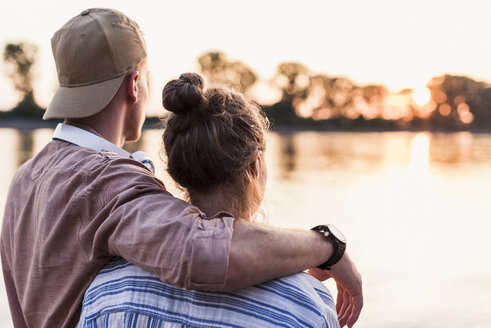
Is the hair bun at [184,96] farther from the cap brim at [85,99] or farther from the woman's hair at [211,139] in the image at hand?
the cap brim at [85,99]

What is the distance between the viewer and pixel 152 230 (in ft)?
4.28

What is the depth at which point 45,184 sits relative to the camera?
1.55 metres

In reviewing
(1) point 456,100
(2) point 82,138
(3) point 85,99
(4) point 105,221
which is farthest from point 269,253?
(1) point 456,100

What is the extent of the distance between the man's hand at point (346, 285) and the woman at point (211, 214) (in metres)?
0.18

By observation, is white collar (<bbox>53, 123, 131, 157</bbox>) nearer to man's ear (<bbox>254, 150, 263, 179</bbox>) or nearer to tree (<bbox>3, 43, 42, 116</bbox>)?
man's ear (<bbox>254, 150, 263, 179</bbox>)

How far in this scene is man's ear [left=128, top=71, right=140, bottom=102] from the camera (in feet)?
5.96

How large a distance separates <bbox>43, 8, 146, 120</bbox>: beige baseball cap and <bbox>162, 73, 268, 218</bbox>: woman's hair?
0.96 feet

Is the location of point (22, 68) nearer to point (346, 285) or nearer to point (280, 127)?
point (280, 127)

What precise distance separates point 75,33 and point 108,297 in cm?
80

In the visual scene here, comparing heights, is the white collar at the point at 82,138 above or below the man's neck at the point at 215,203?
above

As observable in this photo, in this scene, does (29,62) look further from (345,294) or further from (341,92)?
(345,294)

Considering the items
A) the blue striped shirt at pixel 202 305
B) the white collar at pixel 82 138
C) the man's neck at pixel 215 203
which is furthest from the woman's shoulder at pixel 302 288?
the white collar at pixel 82 138

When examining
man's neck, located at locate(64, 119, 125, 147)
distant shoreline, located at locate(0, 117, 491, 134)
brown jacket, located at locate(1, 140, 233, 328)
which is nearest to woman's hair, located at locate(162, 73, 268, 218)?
brown jacket, located at locate(1, 140, 233, 328)

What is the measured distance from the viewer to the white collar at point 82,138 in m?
1.68
